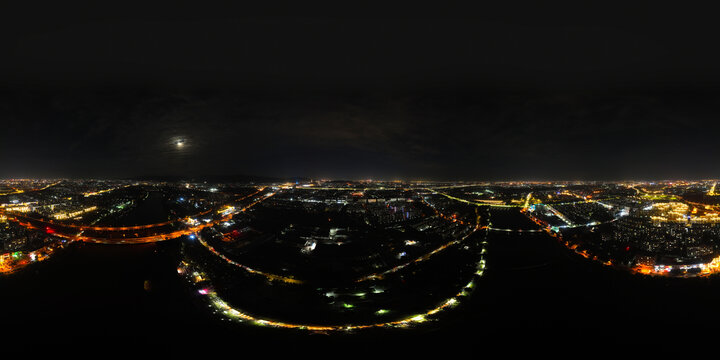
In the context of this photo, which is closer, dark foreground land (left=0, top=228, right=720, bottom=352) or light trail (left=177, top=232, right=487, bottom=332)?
dark foreground land (left=0, top=228, right=720, bottom=352)

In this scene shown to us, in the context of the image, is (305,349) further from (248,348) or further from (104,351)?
(104,351)

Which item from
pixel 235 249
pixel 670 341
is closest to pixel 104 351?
pixel 235 249

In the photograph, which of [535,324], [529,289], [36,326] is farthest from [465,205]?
[36,326]

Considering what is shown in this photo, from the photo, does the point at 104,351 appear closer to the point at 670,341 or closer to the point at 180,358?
the point at 180,358

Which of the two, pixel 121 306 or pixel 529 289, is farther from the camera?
pixel 529 289

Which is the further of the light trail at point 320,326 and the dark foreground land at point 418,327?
the light trail at point 320,326

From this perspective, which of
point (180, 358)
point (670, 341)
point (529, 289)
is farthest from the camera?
point (529, 289)

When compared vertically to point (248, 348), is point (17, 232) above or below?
above

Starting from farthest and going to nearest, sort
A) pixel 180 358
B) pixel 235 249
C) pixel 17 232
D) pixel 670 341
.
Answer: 1. pixel 17 232
2. pixel 235 249
3. pixel 670 341
4. pixel 180 358

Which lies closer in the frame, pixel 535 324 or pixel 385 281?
pixel 535 324
